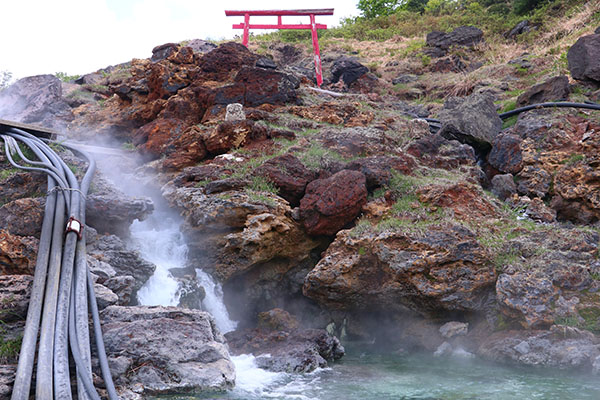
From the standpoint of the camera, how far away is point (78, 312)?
15.1 ft

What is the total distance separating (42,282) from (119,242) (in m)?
2.46

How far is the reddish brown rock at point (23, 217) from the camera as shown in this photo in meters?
6.23

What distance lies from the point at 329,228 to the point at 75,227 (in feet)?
14.8

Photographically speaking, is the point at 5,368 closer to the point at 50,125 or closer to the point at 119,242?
the point at 119,242

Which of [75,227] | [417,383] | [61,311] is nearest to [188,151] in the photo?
[75,227]

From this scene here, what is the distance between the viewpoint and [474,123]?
11.7 m

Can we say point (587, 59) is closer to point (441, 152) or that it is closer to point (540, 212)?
point (441, 152)

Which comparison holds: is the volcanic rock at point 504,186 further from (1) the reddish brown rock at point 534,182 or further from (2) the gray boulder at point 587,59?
(2) the gray boulder at point 587,59

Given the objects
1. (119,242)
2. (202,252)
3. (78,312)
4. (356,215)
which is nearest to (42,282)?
(78,312)

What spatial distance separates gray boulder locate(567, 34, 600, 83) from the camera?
482 inches

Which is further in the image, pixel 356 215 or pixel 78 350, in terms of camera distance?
pixel 356 215

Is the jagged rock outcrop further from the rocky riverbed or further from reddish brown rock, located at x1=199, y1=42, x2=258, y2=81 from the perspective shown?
reddish brown rock, located at x1=199, y1=42, x2=258, y2=81

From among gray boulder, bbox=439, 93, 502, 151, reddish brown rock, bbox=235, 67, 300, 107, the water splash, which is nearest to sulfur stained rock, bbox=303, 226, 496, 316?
the water splash

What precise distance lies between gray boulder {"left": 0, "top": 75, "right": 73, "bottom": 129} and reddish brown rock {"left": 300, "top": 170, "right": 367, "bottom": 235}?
9857mm
